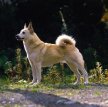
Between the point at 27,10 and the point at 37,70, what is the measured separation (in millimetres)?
7082

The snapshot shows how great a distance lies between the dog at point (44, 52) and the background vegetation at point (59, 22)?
4.74m

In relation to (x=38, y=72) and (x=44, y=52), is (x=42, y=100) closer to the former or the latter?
(x=38, y=72)

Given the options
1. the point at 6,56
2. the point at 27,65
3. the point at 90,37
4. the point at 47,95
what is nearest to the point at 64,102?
the point at 47,95

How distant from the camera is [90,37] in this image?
63.0 ft

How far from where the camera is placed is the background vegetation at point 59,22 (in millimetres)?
18203

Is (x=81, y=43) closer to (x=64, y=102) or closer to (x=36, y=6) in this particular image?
(x=36, y=6)

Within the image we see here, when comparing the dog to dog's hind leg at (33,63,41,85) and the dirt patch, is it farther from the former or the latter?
the dirt patch

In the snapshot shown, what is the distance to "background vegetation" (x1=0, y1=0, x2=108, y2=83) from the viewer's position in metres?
18.2

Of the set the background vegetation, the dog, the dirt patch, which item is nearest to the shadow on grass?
the dirt patch

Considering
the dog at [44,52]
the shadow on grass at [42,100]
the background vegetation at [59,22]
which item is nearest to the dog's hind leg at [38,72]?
the dog at [44,52]

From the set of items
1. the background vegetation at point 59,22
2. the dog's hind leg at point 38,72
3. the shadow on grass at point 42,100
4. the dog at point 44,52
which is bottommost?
the shadow on grass at point 42,100

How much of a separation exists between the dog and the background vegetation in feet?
15.5

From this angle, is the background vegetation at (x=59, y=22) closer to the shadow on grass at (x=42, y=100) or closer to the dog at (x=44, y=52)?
the dog at (x=44, y=52)

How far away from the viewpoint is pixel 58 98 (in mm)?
9898
